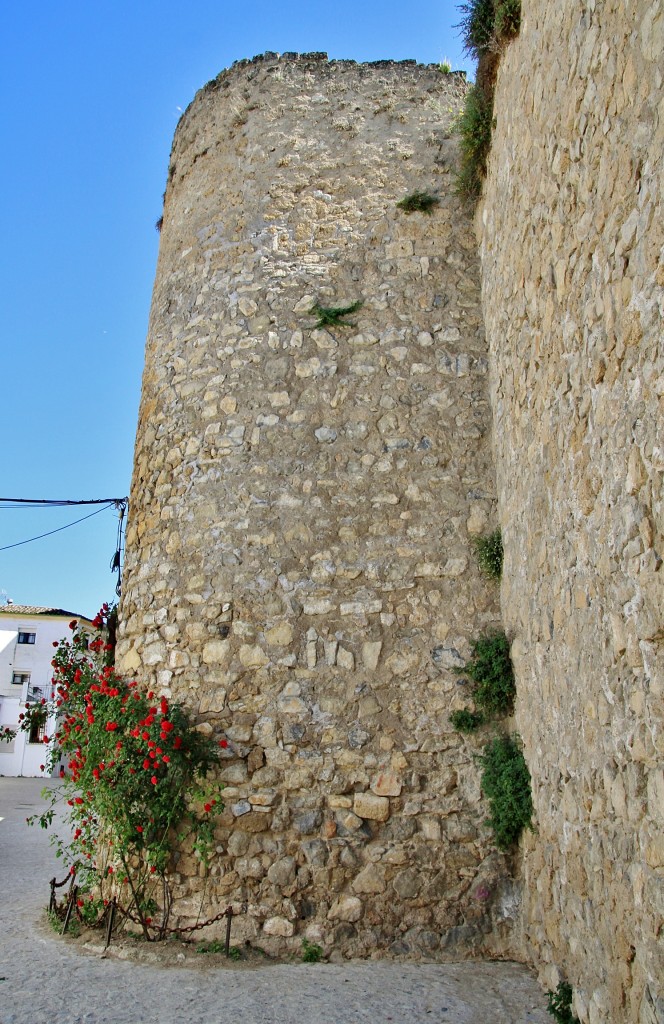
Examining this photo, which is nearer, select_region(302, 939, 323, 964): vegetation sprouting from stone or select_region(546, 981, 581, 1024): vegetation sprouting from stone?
select_region(546, 981, 581, 1024): vegetation sprouting from stone

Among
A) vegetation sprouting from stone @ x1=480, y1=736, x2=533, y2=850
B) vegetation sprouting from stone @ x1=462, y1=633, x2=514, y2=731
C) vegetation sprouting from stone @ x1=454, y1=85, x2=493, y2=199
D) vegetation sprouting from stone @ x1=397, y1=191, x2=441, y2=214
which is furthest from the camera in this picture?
vegetation sprouting from stone @ x1=397, y1=191, x2=441, y2=214

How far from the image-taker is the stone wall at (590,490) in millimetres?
2947

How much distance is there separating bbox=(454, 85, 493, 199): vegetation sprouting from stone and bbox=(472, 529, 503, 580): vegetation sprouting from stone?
2914 mm

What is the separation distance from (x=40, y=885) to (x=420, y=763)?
394cm

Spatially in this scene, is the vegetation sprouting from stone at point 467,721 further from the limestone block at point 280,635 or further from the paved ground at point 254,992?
the paved ground at point 254,992

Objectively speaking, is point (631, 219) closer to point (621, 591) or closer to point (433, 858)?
point (621, 591)

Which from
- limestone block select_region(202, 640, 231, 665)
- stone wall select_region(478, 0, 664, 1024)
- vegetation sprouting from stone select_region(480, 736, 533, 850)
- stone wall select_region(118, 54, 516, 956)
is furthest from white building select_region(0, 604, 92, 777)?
stone wall select_region(478, 0, 664, 1024)

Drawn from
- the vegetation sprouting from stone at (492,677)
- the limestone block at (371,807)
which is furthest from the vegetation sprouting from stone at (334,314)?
the limestone block at (371,807)

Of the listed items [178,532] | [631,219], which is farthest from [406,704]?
[631,219]

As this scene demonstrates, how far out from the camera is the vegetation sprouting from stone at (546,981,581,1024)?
3681 mm

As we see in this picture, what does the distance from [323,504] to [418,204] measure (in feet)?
9.02

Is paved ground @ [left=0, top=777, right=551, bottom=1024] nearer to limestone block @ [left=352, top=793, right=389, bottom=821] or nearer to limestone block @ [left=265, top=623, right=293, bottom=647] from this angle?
limestone block @ [left=352, top=793, right=389, bottom=821]

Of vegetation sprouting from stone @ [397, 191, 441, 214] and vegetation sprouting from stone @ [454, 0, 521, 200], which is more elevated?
vegetation sprouting from stone @ [454, 0, 521, 200]

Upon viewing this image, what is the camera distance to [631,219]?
3.12 meters
